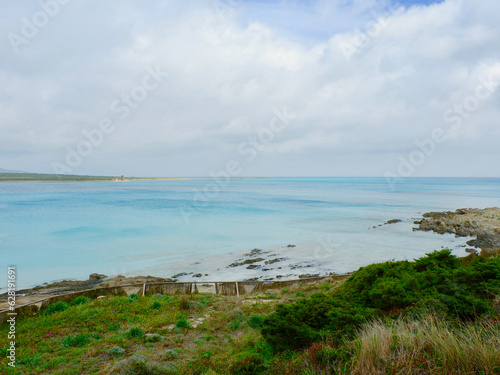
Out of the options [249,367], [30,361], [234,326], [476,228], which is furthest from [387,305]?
[476,228]

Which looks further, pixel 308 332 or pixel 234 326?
pixel 234 326

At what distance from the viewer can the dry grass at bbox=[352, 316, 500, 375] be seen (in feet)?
12.4

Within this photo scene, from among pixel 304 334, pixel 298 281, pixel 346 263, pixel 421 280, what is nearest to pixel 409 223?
pixel 346 263

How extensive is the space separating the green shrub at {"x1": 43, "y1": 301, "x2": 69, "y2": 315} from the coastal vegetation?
0.11 ft

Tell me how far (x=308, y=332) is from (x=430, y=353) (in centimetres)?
206

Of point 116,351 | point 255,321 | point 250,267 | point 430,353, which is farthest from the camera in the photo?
point 250,267

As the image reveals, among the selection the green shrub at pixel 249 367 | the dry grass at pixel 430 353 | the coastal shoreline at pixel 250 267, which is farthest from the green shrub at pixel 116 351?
the coastal shoreline at pixel 250 267

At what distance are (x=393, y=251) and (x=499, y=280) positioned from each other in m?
20.3

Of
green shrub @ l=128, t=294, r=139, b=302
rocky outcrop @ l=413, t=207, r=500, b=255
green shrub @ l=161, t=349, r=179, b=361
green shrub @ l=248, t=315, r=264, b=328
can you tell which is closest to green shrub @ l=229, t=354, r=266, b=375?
green shrub @ l=161, t=349, r=179, b=361

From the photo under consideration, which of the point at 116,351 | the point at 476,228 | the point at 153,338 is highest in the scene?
the point at 116,351

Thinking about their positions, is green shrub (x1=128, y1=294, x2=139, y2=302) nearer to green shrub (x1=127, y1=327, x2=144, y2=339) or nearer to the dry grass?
green shrub (x1=127, y1=327, x2=144, y2=339)

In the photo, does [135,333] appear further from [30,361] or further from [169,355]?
[30,361]

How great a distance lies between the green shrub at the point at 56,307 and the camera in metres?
9.80

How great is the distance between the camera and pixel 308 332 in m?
5.62
